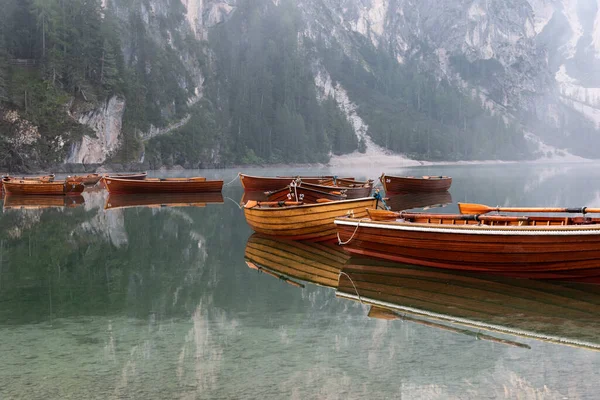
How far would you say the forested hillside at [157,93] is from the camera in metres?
90.3

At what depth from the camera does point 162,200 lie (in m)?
41.9

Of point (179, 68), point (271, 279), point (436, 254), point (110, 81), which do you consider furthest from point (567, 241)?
point (179, 68)

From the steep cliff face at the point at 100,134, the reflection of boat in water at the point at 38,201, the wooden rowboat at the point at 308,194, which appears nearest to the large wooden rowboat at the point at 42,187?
the reflection of boat in water at the point at 38,201

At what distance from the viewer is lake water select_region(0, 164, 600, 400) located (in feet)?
27.3

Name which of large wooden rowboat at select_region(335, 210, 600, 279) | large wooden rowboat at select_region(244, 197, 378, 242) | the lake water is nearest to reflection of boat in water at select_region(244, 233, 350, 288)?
large wooden rowboat at select_region(244, 197, 378, 242)

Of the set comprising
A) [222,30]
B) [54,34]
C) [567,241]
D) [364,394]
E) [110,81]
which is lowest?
[364,394]

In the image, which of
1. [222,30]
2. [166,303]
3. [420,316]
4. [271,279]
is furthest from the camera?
[222,30]

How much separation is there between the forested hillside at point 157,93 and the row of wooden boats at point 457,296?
246 feet

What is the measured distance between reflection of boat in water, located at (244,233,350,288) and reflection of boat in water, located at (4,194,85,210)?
19556 mm

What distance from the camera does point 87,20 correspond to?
110 m

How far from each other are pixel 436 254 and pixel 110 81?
96.4 m

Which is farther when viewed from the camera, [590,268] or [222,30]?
[222,30]

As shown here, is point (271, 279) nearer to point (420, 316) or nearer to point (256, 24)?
point (420, 316)

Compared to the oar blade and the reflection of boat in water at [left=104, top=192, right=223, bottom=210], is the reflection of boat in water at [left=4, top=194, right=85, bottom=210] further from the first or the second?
the oar blade
